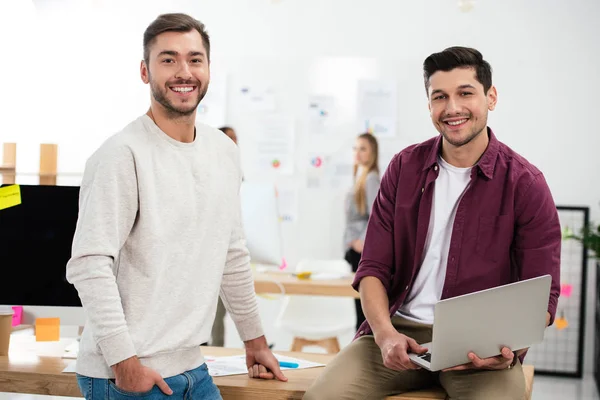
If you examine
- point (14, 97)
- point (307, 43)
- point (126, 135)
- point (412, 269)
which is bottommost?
point (412, 269)

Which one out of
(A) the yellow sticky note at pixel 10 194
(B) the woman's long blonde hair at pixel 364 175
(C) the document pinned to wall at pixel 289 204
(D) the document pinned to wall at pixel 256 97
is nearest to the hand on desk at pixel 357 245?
(B) the woman's long blonde hair at pixel 364 175

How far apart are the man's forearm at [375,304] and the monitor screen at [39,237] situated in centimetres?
87

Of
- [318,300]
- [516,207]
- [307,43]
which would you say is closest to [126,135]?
[516,207]

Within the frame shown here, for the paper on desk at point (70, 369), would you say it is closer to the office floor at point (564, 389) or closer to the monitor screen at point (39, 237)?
the monitor screen at point (39, 237)

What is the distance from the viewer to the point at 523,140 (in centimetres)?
541

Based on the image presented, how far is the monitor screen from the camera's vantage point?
7.49ft

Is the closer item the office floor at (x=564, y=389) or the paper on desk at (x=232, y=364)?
the paper on desk at (x=232, y=364)

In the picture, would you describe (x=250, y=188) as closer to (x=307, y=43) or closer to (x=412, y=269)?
(x=412, y=269)

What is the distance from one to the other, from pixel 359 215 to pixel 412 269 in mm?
3208

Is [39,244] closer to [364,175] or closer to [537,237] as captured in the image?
[537,237]

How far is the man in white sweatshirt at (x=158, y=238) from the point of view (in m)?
1.65

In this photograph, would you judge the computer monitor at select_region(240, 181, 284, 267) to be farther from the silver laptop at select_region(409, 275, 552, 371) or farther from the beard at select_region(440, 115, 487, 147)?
the silver laptop at select_region(409, 275, 552, 371)

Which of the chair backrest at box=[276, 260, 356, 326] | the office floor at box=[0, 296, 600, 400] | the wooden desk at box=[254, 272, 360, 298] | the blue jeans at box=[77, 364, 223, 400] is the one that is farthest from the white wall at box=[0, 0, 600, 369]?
the blue jeans at box=[77, 364, 223, 400]

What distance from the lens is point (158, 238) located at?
173 cm
